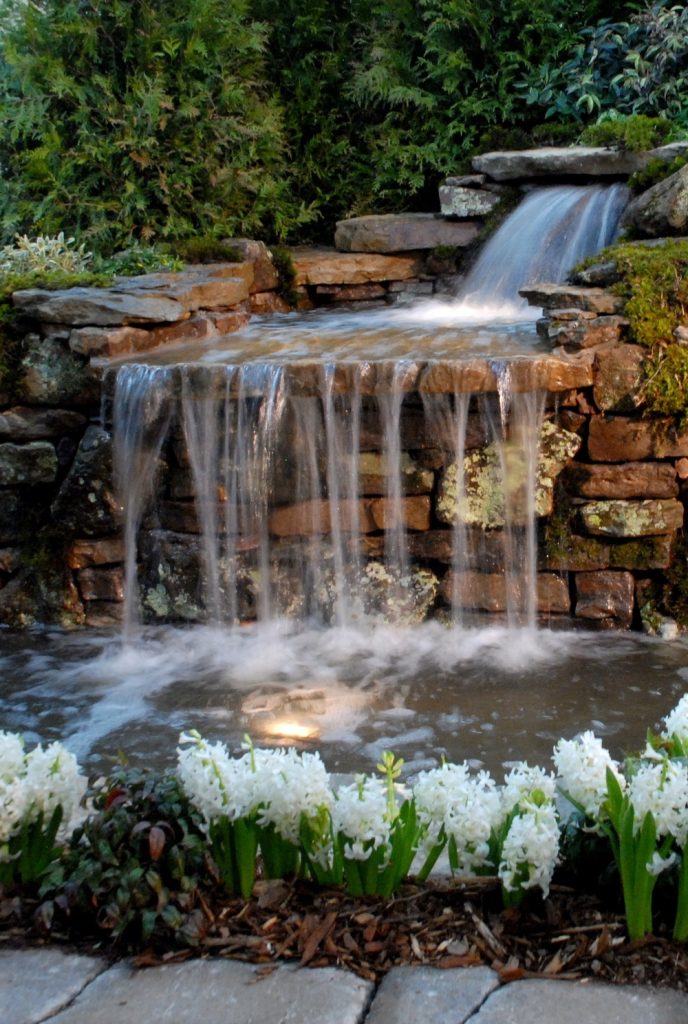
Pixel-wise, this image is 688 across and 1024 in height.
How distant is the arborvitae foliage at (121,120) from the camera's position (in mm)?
9281

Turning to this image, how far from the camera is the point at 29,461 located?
7020 millimetres

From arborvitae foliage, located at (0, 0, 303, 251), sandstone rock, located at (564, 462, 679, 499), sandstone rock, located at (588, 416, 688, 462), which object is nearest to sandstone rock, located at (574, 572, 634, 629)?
sandstone rock, located at (564, 462, 679, 499)

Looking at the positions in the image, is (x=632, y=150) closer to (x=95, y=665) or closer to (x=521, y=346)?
(x=521, y=346)

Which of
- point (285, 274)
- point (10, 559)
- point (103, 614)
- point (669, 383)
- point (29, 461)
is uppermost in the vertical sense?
point (285, 274)

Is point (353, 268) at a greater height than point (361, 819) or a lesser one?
greater

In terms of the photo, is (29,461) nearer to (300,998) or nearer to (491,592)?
(491,592)

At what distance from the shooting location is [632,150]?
8.76m

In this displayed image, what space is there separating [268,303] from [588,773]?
7.18m

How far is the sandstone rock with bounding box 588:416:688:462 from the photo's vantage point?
20.1 ft

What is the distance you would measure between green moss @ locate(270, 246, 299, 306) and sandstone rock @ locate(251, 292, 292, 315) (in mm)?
70

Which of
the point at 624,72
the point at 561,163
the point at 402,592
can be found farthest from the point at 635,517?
the point at 624,72

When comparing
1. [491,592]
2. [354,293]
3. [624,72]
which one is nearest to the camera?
[491,592]

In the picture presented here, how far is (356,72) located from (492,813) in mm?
9723

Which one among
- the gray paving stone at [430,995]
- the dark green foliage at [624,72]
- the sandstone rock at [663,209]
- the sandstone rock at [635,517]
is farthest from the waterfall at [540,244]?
the gray paving stone at [430,995]
